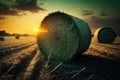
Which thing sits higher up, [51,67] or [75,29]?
[75,29]

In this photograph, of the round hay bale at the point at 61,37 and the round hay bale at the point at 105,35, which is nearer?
the round hay bale at the point at 61,37

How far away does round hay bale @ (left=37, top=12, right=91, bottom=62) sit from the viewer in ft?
31.4

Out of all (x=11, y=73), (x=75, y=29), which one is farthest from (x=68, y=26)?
(x=11, y=73)

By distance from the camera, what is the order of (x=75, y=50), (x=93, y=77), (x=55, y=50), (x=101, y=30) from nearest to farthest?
(x=93, y=77) → (x=75, y=50) → (x=55, y=50) → (x=101, y=30)

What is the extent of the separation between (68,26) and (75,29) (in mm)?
450

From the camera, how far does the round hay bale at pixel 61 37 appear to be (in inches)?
A: 377

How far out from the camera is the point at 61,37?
10250mm

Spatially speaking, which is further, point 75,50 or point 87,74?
point 75,50

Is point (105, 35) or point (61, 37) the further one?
point (105, 35)

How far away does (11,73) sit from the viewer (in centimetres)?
764

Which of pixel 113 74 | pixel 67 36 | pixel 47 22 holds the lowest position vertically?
pixel 113 74

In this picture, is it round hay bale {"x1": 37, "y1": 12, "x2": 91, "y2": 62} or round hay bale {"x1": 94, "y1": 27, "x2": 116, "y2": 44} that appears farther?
round hay bale {"x1": 94, "y1": 27, "x2": 116, "y2": 44}

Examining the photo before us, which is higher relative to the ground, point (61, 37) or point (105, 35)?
point (61, 37)

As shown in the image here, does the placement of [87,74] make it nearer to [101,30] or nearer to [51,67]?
[51,67]
